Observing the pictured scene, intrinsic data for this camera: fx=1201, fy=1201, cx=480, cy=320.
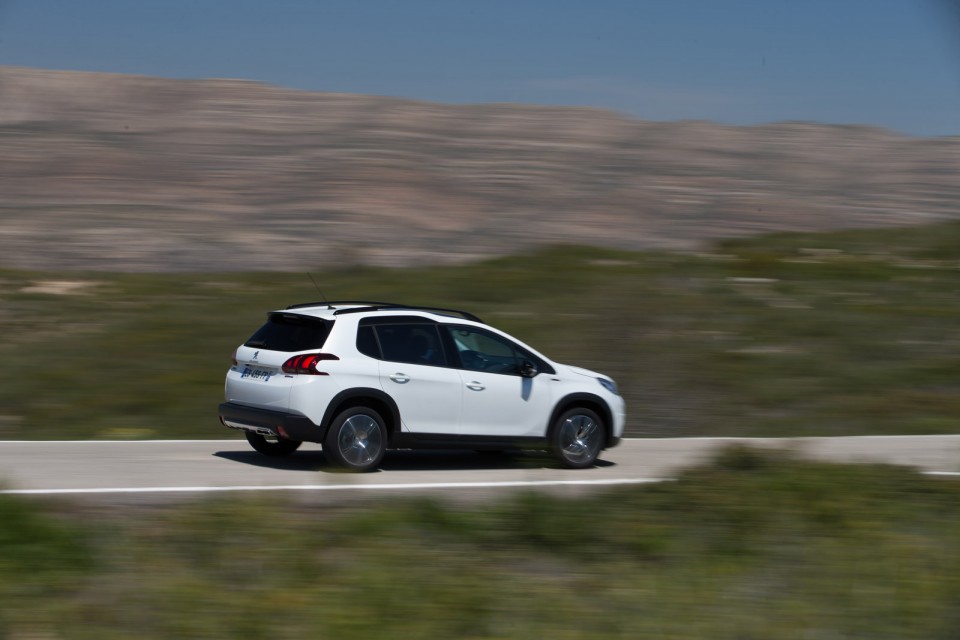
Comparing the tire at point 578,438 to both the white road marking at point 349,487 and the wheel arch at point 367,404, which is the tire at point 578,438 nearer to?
the white road marking at point 349,487

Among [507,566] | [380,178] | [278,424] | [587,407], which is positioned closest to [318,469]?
[278,424]

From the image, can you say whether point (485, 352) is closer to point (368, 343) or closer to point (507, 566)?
point (368, 343)

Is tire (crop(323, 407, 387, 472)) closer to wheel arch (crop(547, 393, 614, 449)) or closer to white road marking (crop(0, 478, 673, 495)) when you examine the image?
white road marking (crop(0, 478, 673, 495))

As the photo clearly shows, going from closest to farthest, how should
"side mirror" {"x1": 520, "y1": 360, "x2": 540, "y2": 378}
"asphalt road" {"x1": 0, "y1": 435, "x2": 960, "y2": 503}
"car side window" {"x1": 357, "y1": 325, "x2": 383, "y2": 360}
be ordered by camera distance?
1. "asphalt road" {"x1": 0, "y1": 435, "x2": 960, "y2": 503}
2. "car side window" {"x1": 357, "y1": 325, "x2": 383, "y2": 360}
3. "side mirror" {"x1": 520, "y1": 360, "x2": 540, "y2": 378}

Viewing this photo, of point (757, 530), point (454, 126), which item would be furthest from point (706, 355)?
point (454, 126)

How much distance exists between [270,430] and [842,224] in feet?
82.6

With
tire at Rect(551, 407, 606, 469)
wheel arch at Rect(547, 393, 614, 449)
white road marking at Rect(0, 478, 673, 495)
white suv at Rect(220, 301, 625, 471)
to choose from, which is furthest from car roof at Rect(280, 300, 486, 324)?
white road marking at Rect(0, 478, 673, 495)

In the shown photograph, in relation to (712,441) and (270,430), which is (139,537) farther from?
(712,441)

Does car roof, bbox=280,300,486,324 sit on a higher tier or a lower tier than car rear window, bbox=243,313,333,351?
higher

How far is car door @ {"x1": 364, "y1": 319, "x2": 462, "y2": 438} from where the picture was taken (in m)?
11.1

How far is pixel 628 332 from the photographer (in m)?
20.2

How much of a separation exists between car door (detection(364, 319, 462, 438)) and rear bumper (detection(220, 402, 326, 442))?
80 centimetres

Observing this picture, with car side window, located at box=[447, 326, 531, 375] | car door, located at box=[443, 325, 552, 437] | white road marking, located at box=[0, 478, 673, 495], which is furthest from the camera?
car side window, located at box=[447, 326, 531, 375]

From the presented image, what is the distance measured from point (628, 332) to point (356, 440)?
10.0m
